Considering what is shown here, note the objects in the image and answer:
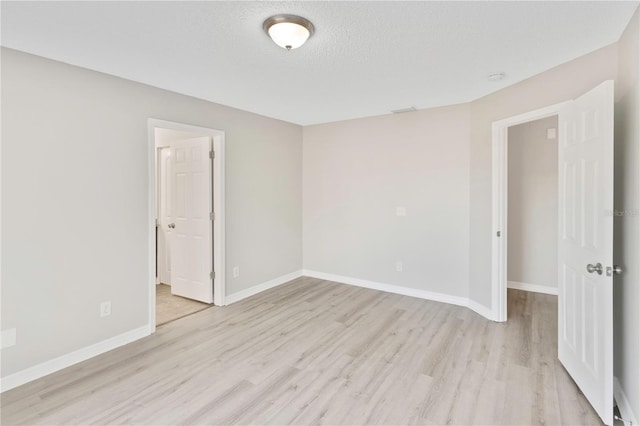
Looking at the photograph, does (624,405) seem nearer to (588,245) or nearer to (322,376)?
(588,245)

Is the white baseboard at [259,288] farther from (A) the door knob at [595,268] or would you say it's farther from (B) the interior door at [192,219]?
A: (A) the door knob at [595,268]

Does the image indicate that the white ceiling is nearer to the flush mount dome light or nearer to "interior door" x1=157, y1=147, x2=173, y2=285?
the flush mount dome light

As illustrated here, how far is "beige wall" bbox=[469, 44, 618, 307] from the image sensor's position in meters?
→ 2.46

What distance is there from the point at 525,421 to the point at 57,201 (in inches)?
142

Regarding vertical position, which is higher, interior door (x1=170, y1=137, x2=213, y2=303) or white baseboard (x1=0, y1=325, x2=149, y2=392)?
interior door (x1=170, y1=137, x2=213, y2=303)

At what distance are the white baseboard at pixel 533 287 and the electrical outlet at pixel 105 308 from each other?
4970 mm

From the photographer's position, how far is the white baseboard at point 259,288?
418 centimetres

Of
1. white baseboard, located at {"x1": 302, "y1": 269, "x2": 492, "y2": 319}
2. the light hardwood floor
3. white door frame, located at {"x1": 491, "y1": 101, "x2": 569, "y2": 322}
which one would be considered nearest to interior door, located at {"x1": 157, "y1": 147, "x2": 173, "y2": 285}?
the light hardwood floor

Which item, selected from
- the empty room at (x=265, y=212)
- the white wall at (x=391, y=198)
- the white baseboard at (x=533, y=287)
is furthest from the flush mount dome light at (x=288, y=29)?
the white baseboard at (x=533, y=287)

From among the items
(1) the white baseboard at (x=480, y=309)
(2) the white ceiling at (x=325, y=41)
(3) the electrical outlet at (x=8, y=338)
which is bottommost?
(1) the white baseboard at (x=480, y=309)

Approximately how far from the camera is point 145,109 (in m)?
3.14

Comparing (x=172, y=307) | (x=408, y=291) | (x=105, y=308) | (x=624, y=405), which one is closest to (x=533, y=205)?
(x=408, y=291)

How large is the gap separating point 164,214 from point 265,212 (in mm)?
1558

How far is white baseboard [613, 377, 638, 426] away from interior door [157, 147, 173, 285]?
4774mm
